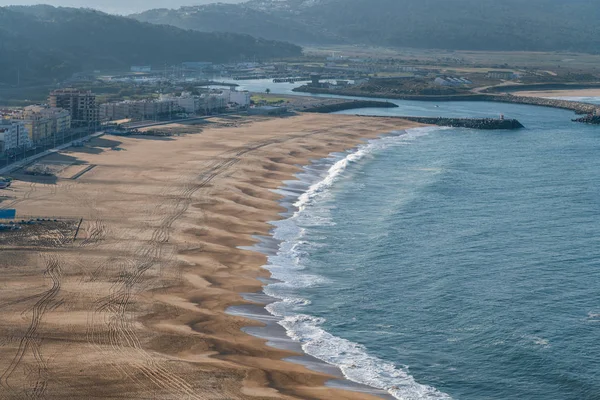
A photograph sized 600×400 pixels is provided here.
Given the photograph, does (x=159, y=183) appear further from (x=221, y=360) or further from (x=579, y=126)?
(x=579, y=126)

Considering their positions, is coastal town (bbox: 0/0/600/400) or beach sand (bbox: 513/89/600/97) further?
beach sand (bbox: 513/89/600/97)

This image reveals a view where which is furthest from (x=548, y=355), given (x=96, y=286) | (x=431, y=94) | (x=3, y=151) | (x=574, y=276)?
(x=431, y=94)

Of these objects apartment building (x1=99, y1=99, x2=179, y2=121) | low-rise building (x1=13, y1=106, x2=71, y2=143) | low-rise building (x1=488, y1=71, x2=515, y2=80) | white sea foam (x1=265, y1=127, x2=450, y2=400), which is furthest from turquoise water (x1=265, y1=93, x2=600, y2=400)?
low-rise building (x1=488, y1=71, x2=515, y2=80)

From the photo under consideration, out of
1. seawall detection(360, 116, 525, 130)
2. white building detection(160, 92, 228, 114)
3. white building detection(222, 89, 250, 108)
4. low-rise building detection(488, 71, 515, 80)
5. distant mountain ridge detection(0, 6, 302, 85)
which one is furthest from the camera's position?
low-rise building detection(488, 71, 515, 80)

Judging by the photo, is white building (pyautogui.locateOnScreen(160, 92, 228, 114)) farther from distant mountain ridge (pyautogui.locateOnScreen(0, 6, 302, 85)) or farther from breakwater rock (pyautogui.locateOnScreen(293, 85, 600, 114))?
breakwater rock (pyautogui.locateOnScreen(293, 85, 600, 114))

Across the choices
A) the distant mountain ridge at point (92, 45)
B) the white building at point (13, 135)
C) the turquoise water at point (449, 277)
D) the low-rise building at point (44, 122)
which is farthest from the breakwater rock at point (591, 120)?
the distant mountain ridge at point (92, 45)

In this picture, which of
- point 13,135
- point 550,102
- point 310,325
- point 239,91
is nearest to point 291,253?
point 310,325
